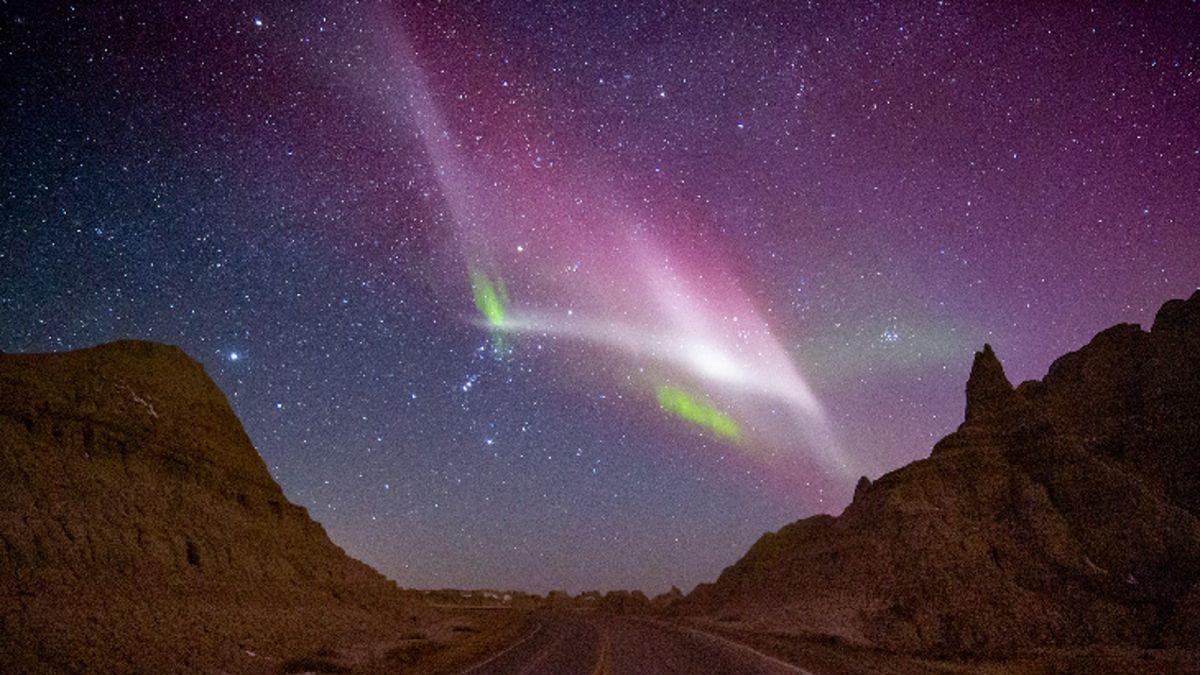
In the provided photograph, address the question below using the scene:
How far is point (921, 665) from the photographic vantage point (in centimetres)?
2233

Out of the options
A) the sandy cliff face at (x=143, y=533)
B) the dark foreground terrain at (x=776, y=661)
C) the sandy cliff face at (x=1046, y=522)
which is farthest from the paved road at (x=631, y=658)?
→ the sandy cliff face at (x=1046, y=522)

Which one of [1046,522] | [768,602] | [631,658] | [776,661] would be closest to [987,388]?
[1046,522]

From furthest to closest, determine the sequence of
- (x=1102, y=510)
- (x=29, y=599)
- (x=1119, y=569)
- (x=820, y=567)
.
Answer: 1. (x=820, y=567)
2. (x=1102, y=510)
3. (x=1119, y=569)
4. (x=29, y=599)

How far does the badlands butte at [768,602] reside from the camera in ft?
64.2

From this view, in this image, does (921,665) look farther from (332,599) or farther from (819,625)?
(332,599)

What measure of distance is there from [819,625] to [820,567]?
12.7 meters

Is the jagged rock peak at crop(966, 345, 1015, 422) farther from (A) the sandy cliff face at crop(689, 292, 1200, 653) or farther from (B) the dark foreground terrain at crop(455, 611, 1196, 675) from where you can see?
(B) the dark foreground terrain at crop(455, 611, 1196, 675)

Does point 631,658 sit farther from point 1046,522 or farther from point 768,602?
point 768,602

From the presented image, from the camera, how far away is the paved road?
19938 millimetres

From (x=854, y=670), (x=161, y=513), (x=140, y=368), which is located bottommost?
(x=854, y=670)

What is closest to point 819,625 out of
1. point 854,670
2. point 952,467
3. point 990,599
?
point 990,599

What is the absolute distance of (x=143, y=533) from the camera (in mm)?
22828

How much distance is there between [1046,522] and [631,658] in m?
28.2

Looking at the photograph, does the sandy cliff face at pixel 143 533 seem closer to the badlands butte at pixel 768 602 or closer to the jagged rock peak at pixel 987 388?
the badlands butte at pixel 768 602
